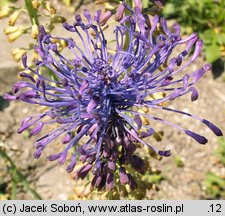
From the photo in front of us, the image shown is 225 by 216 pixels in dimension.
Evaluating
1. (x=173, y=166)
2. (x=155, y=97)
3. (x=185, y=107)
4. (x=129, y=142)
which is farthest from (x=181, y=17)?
(x=129, y=142)

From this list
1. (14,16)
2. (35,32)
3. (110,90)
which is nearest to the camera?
(110,90)

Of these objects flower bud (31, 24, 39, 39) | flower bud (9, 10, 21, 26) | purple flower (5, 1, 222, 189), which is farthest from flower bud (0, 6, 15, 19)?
purple flower (5, 1, 222, 189)

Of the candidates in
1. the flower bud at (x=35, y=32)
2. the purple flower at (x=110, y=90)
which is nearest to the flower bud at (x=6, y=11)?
the flower bud at (x=35, y=32)

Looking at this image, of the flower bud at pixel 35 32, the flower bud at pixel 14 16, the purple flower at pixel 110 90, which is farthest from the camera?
the flower bud at pixel 14 16

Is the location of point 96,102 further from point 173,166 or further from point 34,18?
point 173,166

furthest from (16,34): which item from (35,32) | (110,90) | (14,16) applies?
(110,90)

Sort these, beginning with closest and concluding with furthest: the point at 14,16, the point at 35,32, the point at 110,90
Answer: the point at 110,90 → the point at 35,32 → the point at 14,16

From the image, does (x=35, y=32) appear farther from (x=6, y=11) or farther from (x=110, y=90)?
(x=110, y=90)

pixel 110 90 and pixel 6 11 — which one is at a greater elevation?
pixel 6 11

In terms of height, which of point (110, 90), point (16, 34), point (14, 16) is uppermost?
point (14, 16)

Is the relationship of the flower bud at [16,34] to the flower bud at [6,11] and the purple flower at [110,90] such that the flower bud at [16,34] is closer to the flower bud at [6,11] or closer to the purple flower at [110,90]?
the flower bud at [6,11]

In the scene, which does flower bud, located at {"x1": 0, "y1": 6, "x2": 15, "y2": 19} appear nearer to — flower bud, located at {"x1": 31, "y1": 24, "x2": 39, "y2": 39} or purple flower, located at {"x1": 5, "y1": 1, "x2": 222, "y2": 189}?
flower bud, located at {"x1": 31, "y1": 24, "x2": 39, "y2": 39}
